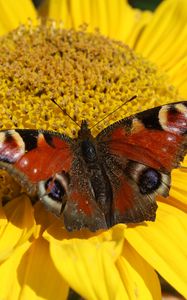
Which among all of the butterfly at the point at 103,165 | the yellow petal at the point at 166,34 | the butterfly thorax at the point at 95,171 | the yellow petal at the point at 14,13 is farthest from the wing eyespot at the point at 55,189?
the yellow petal at the point at 14,13

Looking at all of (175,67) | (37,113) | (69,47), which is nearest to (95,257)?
(37,113)

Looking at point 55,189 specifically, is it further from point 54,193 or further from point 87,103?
point 87,103

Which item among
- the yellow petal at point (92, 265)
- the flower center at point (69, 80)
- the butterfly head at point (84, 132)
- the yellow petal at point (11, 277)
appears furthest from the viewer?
the flower center at point (69, 80)

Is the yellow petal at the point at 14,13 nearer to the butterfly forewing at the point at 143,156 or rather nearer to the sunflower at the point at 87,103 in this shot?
the sunflower at the point at 87,103

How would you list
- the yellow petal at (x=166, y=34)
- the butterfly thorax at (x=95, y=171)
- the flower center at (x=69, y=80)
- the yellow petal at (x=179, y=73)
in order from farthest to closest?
the yellow petal at (x=166, y=34)
the yellow petal at (x=179, y=73)
the flower center at (x=69, y=80)
the butterfly thorax at (x=95, y=171)

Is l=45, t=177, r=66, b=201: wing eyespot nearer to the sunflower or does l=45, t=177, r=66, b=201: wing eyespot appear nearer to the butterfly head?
the sunflower

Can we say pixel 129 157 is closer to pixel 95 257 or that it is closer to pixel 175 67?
pixel 95 257

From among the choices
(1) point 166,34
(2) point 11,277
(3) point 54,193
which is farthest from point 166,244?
(1) point 166,34
